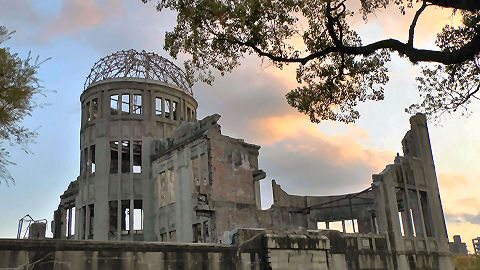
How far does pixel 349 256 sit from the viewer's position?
23016 millimetres

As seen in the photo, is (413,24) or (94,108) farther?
(94,108)

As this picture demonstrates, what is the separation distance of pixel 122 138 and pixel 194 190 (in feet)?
27.7

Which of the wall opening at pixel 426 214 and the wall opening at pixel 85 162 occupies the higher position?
the wall opening at pixel 85 162

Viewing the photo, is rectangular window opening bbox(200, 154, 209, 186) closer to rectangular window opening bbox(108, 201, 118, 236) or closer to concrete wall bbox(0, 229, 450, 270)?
rectangular window opening bbox(108, 201, 118, 236)

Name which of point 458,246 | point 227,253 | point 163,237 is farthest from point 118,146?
point 458,246

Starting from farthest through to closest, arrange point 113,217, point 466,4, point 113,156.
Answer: point 113,156 < point 113,217 < point 466,4

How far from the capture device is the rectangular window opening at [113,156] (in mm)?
36438

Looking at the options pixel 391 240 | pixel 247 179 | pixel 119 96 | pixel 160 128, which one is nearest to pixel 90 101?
pixel 119 96

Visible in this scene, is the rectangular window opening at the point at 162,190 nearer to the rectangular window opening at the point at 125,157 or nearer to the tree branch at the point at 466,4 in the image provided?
the rectangular window opening at the point at 125,157

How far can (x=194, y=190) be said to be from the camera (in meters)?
30.2

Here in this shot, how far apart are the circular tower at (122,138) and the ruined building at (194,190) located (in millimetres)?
75

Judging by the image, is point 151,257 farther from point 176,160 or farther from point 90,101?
point 90,101

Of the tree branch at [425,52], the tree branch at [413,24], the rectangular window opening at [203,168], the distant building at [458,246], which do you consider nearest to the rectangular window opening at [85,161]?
the rectangular window opening at [203,168]

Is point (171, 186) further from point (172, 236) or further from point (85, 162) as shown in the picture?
point (85, 162)
